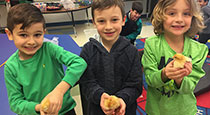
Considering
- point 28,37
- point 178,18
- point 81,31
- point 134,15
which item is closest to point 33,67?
point 28,37

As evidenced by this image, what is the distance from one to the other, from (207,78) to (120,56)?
5.33 ft

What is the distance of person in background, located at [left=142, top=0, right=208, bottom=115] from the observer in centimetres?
86

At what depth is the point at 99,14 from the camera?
0.82 meters

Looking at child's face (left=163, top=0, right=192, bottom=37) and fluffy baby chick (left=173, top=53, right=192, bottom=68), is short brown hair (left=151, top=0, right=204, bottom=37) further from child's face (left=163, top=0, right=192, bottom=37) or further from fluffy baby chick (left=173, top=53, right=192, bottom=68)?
fluffy baby chick (left=173, top=53, right=192, bottom=68)

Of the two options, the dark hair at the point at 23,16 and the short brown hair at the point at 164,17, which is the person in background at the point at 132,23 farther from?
the dark hair at the point at 23,16

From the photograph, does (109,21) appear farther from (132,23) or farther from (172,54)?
(132,23)

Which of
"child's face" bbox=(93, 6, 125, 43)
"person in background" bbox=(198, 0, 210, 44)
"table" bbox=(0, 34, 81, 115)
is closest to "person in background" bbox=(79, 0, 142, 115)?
"child's face" bbox=(93, 6, 125, 43)

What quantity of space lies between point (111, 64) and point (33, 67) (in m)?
0.40

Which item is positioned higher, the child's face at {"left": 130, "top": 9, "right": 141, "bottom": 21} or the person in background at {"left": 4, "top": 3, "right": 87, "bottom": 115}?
the child's face at {"left": 130, "top": 9, "right": 141, "bottom": 21}

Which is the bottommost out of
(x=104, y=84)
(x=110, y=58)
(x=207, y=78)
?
(x=207, y=78)

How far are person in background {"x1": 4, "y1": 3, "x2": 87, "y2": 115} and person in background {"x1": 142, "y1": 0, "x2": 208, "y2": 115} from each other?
0.43 meters

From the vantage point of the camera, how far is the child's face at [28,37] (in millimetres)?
726

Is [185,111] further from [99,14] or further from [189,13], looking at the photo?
[99,14]

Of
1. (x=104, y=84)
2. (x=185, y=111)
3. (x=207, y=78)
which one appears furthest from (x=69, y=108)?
(x=207, y=78)
